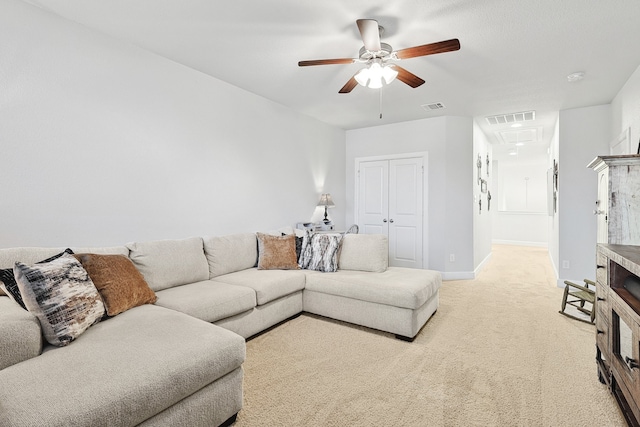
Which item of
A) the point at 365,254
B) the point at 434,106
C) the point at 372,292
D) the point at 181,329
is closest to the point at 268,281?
the point at 372,292

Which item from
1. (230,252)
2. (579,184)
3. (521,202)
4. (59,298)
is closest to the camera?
(59,298)

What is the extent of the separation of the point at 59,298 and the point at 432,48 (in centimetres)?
264

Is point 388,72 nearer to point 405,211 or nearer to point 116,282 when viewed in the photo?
point 116,282

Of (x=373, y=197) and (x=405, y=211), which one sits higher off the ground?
(x=373, y=197)

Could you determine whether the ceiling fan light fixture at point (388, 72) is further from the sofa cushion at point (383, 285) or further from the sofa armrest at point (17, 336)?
the sofa armrest at point (17, 336)

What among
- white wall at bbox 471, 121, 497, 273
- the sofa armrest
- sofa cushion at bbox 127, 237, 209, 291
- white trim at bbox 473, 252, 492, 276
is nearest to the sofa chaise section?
sofa cushion at bbox 127, 237, 209, 291

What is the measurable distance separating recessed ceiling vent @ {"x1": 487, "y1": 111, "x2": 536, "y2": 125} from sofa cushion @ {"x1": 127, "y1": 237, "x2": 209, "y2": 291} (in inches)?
181

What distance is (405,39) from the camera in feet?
8.66

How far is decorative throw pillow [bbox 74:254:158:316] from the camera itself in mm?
1999

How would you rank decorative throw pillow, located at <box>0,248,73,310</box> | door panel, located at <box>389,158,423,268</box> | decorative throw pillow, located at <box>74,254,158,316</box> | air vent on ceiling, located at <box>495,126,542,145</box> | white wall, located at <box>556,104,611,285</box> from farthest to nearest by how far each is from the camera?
air vent on ceiling, located at <box>495,126,542,145</box>
door panel, located at <box>389,158,423,268</box>
white wall, located at <box>556,104,611,285</box>
decorative throw pillow, located at <box>74,254,158,316</box>
decorative throw pillow, located at <box>0,248,73,310</box>

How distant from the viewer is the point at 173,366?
1.44 metres

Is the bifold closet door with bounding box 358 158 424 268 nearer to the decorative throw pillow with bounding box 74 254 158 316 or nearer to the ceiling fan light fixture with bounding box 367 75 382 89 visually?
the ceiling fan light fixture with bounding box 367 75 382 89

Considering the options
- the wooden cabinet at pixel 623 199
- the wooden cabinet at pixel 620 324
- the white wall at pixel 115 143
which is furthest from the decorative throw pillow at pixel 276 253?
the wooden cabinet at pixel 623 199

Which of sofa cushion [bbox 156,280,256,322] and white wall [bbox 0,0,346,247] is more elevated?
white wall [bbox 0,0,346,247]
